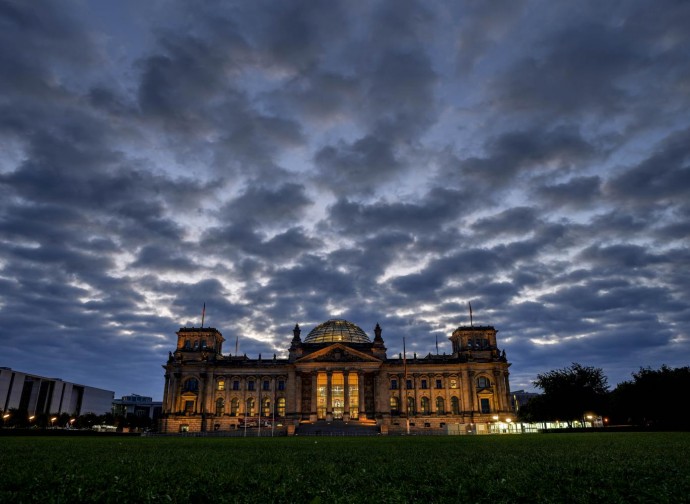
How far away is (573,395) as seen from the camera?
78.8 meters

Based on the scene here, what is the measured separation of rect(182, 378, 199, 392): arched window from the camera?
117 meters

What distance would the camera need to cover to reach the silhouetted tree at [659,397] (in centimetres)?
6538

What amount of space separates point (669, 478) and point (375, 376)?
110 metres

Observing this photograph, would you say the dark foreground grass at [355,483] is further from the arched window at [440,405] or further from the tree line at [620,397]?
the arched window at [440,405]

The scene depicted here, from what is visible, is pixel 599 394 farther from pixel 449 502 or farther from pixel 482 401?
pixel 449 502

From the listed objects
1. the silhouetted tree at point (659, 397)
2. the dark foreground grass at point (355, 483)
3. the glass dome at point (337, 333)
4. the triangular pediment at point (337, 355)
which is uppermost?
the glass dome at point (337, 333)

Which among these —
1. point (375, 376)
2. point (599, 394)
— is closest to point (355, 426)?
point (375, 376)

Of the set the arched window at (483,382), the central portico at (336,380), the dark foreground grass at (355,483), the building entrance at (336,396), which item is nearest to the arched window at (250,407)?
the central portico at (336,380)

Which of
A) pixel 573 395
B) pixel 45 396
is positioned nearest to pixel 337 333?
pixel 573 395

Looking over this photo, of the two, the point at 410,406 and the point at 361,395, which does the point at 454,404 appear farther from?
the point at 361,395

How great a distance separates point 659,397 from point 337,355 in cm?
6729

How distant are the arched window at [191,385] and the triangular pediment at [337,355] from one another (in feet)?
84.5

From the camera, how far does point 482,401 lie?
378 ft

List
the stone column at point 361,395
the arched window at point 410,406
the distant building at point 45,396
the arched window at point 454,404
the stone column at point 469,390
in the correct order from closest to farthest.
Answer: the stone column at point 361,395
the stone column at point 469,390
the arched window at point 454,404
the arched window at point 410,406
the distant building at point 45,396
